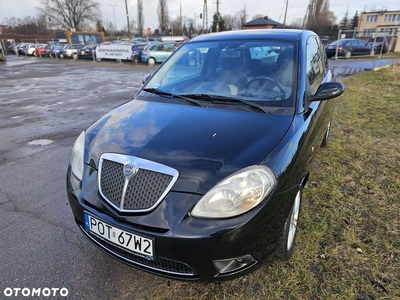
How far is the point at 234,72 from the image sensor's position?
9.01 feet

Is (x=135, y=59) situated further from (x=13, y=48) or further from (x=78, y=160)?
(x=13, y=48)

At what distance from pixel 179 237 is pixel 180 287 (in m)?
0.62

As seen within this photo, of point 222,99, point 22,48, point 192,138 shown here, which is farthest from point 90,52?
point 192,138

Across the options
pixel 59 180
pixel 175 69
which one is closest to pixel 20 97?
pixel 59 180

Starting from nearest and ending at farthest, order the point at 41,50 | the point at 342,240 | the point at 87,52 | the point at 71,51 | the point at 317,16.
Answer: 1. the point at 342,240
2. the point at 87,52
3. the point at 71,51
4. the point at 41,50
5. the point at 317,16

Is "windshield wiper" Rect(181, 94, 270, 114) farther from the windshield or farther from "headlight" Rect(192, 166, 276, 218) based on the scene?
"headlight" Rect(192, 166, 276, 218)

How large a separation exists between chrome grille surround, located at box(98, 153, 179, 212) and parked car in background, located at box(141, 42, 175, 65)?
19712 millimetres

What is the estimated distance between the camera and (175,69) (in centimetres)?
309

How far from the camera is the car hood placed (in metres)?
1.65

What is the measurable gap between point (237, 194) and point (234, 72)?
1546mm

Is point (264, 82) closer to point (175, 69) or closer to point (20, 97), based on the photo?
point (175, 69)

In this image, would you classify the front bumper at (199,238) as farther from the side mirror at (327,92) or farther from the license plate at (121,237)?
the side mirror at (327,92)
